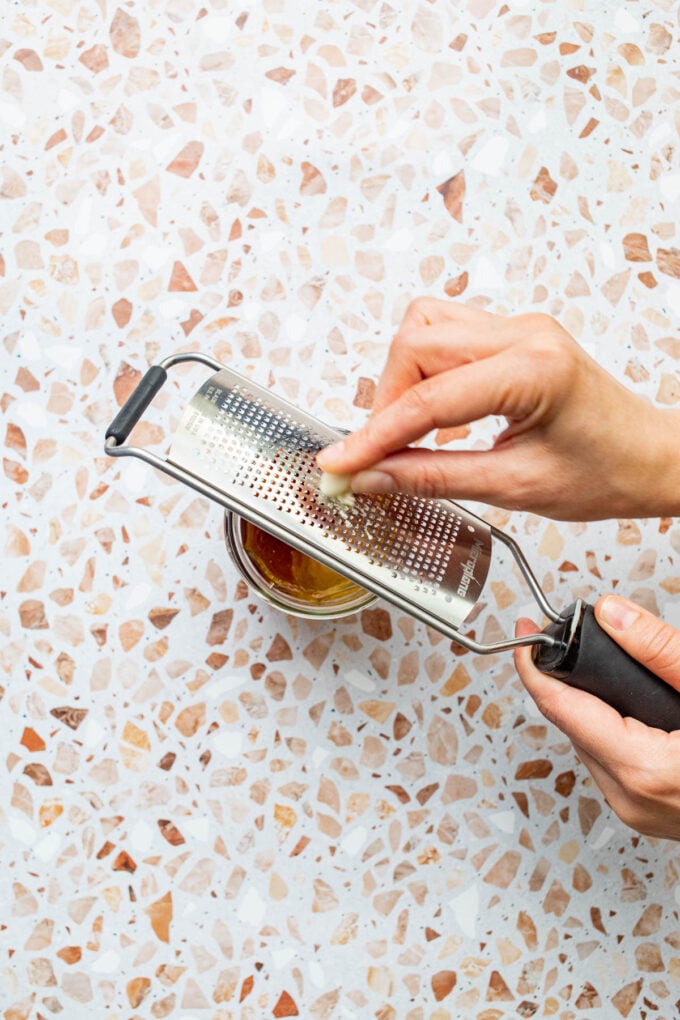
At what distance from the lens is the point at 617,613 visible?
2.31 ft

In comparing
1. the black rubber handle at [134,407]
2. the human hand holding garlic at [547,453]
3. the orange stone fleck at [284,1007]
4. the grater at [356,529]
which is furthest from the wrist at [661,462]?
the orange stone fleck at [284,1007]

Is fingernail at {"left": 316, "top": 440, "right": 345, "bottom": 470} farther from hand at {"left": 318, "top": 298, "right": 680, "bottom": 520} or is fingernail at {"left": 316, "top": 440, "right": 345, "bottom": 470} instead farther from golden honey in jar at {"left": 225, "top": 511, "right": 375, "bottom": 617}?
golden honey in jar at {"left": 225, "top": 511, "right": 375, "bottom": 617}

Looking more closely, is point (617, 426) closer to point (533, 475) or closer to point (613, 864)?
point (533, 475)

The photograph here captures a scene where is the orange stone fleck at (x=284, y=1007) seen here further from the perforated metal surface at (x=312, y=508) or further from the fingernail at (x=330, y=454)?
the fingernail at (x=330, y=454)

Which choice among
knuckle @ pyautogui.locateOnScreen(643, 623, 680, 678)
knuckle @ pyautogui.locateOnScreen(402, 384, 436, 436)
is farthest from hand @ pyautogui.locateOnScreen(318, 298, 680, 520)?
knuckle @ pyautogui.locateOnScreen(643, 623, 680, 678)

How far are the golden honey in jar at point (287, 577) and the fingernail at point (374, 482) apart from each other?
0.35ft

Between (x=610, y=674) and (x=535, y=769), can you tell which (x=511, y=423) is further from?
(x=535, y=769)

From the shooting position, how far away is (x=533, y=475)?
0.68m

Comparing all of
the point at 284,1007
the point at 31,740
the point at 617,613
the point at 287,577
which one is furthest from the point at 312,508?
the point at 284,1007

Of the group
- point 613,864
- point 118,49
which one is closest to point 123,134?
point 118,49

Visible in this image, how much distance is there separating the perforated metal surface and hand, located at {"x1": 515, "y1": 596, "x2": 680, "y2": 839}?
103mm

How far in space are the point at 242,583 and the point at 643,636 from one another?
1.19 ft

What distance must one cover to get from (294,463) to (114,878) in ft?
1.42

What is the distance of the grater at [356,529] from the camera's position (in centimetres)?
69
